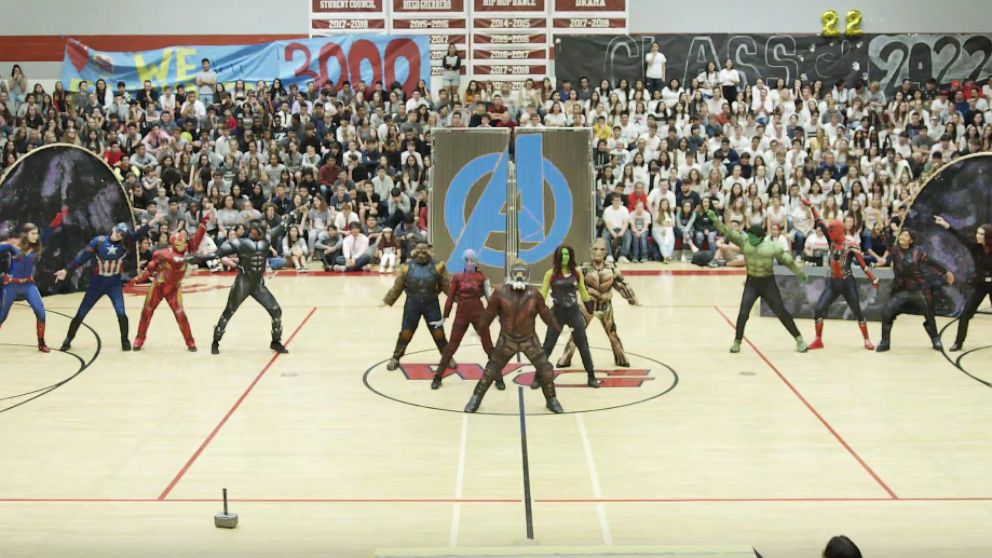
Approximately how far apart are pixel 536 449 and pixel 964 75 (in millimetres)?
22401

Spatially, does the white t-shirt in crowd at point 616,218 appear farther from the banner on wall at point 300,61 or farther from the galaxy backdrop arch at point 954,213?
the banner on wall at point 300,61

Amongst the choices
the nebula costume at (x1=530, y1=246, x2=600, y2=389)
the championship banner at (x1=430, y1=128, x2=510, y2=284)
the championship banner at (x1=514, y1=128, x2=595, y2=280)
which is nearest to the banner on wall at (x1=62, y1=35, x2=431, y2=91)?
the championship banner at (x1=430, y1=128, x2=510, y2=284)

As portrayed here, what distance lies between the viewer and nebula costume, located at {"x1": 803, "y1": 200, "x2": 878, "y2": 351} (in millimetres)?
16364

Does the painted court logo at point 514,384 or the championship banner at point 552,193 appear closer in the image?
the painted court logo at point 514,384

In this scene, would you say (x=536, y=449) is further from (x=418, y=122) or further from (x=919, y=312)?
(x=418, y=122)

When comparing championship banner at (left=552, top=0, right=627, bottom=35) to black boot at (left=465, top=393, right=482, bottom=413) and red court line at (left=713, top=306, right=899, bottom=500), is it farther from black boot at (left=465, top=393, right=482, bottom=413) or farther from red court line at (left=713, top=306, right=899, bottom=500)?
black boot at (left=465, top=393, right=482, bottom=413)

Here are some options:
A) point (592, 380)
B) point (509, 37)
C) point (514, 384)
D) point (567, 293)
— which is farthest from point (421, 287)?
point (509, 37)

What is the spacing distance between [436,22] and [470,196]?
1079 cm

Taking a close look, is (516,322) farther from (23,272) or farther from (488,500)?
(23,272)

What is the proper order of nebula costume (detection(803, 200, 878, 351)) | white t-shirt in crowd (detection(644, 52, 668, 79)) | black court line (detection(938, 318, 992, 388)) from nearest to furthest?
1. black court line (detection(938, 318, 992, 388))
2. nebula costume (detection(803, 200, 878, 351))
3. white t-shirt in crowd (detection(644, 52, 668, 79))

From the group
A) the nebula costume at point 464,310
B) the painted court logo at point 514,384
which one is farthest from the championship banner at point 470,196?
the nebula costume at point 464,310

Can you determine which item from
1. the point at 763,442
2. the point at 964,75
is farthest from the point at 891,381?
the point at 964,75

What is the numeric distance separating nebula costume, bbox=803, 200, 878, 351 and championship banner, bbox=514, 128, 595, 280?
230 inches

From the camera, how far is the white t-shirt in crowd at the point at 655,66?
28719 millimetres
